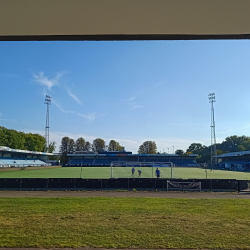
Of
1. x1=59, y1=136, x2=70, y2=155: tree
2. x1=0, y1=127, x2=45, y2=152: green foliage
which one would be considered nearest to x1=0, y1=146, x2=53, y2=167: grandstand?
Result: x1=0, y1=127, x2=45, y2=152: green foliage

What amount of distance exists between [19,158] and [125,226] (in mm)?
60505

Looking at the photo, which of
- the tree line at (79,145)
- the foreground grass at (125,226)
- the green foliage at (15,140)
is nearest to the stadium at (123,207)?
the foreground grass at (125,226)

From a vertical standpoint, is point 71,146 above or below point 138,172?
above

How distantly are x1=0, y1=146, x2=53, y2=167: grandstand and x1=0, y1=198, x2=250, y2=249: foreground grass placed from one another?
39240 mm

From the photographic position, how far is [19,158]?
6088cm

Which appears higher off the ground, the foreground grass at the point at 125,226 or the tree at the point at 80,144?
the tree at the point at 80,144

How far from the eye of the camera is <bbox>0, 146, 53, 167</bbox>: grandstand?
5003 centimetres

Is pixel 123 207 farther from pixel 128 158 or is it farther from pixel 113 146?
pixel 113 146

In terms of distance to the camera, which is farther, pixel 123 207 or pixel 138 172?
pixel 138 172

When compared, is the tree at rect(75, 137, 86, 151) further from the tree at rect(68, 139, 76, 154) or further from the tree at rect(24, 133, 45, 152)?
the tree at rect(24, 133, 45, 152)

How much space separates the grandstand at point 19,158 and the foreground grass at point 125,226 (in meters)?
39.2

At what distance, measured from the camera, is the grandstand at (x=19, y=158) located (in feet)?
164

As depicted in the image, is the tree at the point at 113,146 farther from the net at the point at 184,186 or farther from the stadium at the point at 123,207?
the stadium at the point at 123,207

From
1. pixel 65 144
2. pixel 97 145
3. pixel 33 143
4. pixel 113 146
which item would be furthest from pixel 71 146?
pixel 33 143
